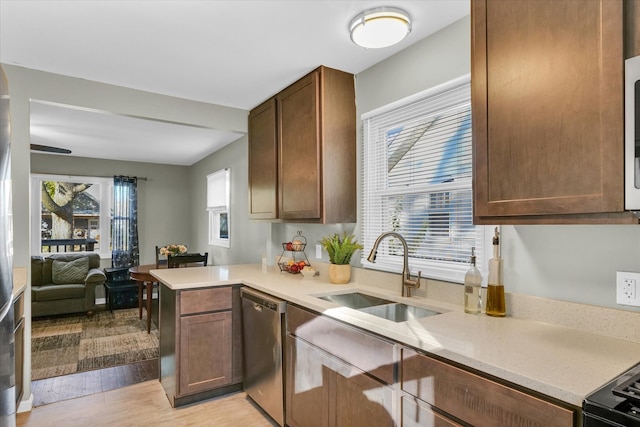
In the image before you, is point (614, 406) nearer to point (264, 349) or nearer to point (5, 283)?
point (5, 283)

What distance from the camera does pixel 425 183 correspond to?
2.22 metres

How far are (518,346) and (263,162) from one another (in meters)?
2.49

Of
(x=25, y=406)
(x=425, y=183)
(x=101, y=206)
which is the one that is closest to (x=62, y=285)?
(x=101, y=206)

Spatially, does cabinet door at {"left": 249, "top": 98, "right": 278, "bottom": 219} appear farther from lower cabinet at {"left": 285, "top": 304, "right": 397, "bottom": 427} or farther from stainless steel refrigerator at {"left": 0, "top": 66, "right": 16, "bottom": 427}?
stainless steel refrigerator at {"left": 0, "top": 66, "right": 16, "bottom": 427}

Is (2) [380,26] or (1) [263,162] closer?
(2) [380,26]

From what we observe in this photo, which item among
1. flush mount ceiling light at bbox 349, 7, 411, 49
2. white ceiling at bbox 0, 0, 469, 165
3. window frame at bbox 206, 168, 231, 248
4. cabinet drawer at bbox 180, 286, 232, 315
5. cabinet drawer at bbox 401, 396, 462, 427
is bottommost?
cabinet drawer at bbox 401, 396, 462, 427

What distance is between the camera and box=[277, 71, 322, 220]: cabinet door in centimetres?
260

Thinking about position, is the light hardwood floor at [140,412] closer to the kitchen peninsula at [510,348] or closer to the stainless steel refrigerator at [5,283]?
the kitchen peninsula at [510,348]

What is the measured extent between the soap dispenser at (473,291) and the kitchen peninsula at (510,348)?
0.15 ft

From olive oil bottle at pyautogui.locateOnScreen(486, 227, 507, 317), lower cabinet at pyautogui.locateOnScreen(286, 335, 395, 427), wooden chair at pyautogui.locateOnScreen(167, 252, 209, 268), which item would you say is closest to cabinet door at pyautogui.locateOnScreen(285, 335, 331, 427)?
lower cabinet at pyautogui.locateOnScreen(286, 335, 395, 427)

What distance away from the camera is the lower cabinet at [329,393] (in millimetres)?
1562

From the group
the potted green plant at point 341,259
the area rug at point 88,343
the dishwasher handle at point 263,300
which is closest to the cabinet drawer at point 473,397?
the dishwasher handle at point 263,300

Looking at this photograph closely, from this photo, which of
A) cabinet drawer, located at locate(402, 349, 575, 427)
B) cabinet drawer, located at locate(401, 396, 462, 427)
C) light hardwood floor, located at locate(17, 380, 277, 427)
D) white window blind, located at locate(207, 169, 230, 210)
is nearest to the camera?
cabinet drawer, located at locate(402, 349, 575, 427)

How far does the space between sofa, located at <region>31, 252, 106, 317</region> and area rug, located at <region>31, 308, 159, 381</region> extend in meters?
0.16
